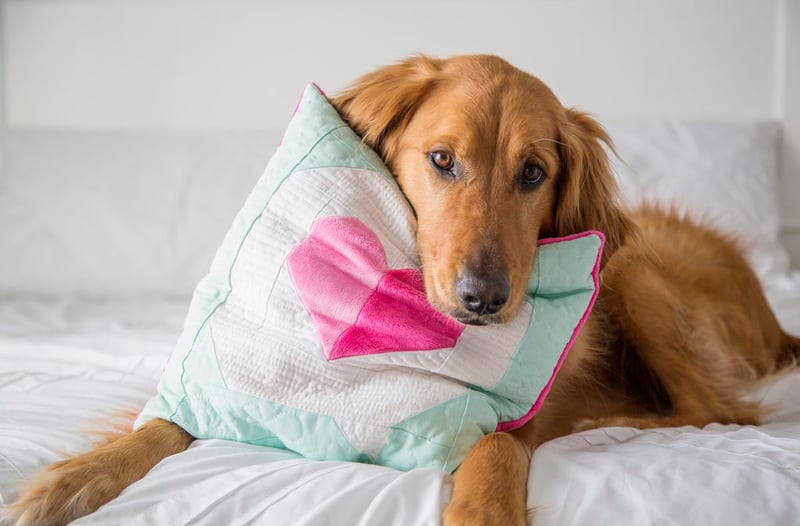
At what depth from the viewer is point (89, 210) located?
3.37 meters

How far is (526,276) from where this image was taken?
1437mm

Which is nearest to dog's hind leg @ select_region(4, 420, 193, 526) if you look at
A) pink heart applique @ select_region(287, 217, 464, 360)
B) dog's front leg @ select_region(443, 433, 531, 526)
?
pink heart applique @ select_region(287, 217, 464, 360)

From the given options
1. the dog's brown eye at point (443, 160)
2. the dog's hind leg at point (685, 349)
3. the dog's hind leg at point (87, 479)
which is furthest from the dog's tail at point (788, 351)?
the dog's hind leg at point (87, 479)

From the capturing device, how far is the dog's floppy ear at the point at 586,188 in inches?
66.3

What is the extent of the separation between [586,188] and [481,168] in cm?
36

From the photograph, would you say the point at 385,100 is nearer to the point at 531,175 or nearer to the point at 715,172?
the point at 531,175

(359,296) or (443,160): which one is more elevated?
(443,160)

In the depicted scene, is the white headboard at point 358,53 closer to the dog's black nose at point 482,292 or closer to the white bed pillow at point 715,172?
the white bed pillow at point 715,172

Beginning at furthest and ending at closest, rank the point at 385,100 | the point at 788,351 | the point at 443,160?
the point at 788,351 → the point at 385,100 → the point at 443,160

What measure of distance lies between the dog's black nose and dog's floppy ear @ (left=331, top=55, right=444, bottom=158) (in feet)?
1.55

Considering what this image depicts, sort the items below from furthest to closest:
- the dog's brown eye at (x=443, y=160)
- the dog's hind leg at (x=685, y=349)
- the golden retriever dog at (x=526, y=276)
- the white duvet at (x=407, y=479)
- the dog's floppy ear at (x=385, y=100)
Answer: the dog's hind leg at (x=685, y=349) < the dog's floppy ear at (x=385, y=100) < the dog's brown eye at (x=443, y=160) < the golden retriever dog at (x=526, y=276) < the white duvet at (x=407, y=479)

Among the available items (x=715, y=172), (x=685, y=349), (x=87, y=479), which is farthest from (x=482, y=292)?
(x=715, y=172)

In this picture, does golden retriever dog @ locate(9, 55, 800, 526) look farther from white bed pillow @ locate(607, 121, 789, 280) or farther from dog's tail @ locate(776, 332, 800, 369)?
white bed pillow @ locate(607, 121, 789, 280)

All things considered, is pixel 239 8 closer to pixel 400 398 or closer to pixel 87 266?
pixel 87 266
